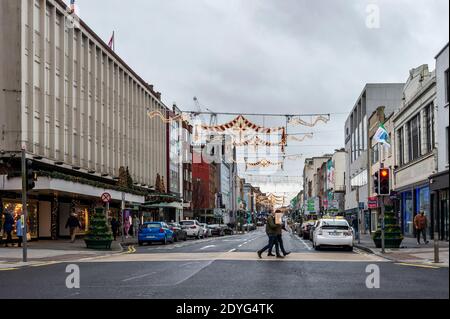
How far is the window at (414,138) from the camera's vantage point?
132ft

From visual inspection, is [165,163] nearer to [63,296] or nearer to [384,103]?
[384,103]

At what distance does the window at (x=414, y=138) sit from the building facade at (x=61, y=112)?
21446 mm

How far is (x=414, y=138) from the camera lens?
141 feet

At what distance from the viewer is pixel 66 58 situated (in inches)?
1763

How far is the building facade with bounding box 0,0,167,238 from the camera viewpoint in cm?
3625

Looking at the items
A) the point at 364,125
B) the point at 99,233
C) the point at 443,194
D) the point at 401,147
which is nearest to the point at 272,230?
the point at 99,233

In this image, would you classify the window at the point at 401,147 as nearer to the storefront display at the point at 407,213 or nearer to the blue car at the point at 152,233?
the storefront display at the point at 407,213

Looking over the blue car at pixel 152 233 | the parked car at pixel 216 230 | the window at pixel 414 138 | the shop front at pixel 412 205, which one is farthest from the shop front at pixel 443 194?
the parked car at pixel 216 230

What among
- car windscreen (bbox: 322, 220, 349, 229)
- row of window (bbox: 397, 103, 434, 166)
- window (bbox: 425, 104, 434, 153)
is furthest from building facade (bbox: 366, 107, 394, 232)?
car windscreen (bbox: 322, 220, 349, 229)

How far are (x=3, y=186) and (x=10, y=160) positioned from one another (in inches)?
81.1

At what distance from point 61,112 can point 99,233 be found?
48.5 feet

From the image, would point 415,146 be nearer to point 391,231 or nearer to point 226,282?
point 391,231
